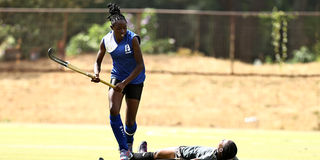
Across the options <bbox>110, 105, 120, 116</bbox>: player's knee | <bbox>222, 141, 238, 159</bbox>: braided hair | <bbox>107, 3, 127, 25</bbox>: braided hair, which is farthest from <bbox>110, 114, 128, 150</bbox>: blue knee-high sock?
<bbox>222, 141, 238, 159</bbox>: braided hair

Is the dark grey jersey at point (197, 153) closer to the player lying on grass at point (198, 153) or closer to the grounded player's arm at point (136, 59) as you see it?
the player lying on grass at point (198, 153)

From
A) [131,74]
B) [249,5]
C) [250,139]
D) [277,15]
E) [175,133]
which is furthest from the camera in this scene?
[249,5]

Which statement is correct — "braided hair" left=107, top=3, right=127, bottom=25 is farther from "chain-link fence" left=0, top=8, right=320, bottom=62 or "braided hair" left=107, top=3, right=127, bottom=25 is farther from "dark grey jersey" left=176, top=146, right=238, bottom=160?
"chain-link fence" left=0, top=8, right=320, bottom=62

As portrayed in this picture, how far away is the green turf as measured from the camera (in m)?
11.6

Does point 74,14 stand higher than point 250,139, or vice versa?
point 74,14

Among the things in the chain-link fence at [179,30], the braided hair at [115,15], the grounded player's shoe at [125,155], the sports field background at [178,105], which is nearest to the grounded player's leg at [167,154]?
the grounded player's shoe at [125,155]

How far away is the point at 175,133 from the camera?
16047 millimetres

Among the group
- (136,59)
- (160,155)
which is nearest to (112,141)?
(136,59)

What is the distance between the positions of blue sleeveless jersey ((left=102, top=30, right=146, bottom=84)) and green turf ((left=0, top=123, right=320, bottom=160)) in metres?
1.31

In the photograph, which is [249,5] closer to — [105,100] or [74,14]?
[74,14]

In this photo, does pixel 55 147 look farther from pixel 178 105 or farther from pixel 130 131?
pixel 178 105

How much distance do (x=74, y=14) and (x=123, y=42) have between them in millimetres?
13108

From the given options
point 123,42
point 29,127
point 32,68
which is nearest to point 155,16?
point 32,68

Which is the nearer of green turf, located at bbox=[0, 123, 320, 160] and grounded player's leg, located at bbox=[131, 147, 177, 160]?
grounded player's leg, located at bbox=[131, 147, 177, 160]
